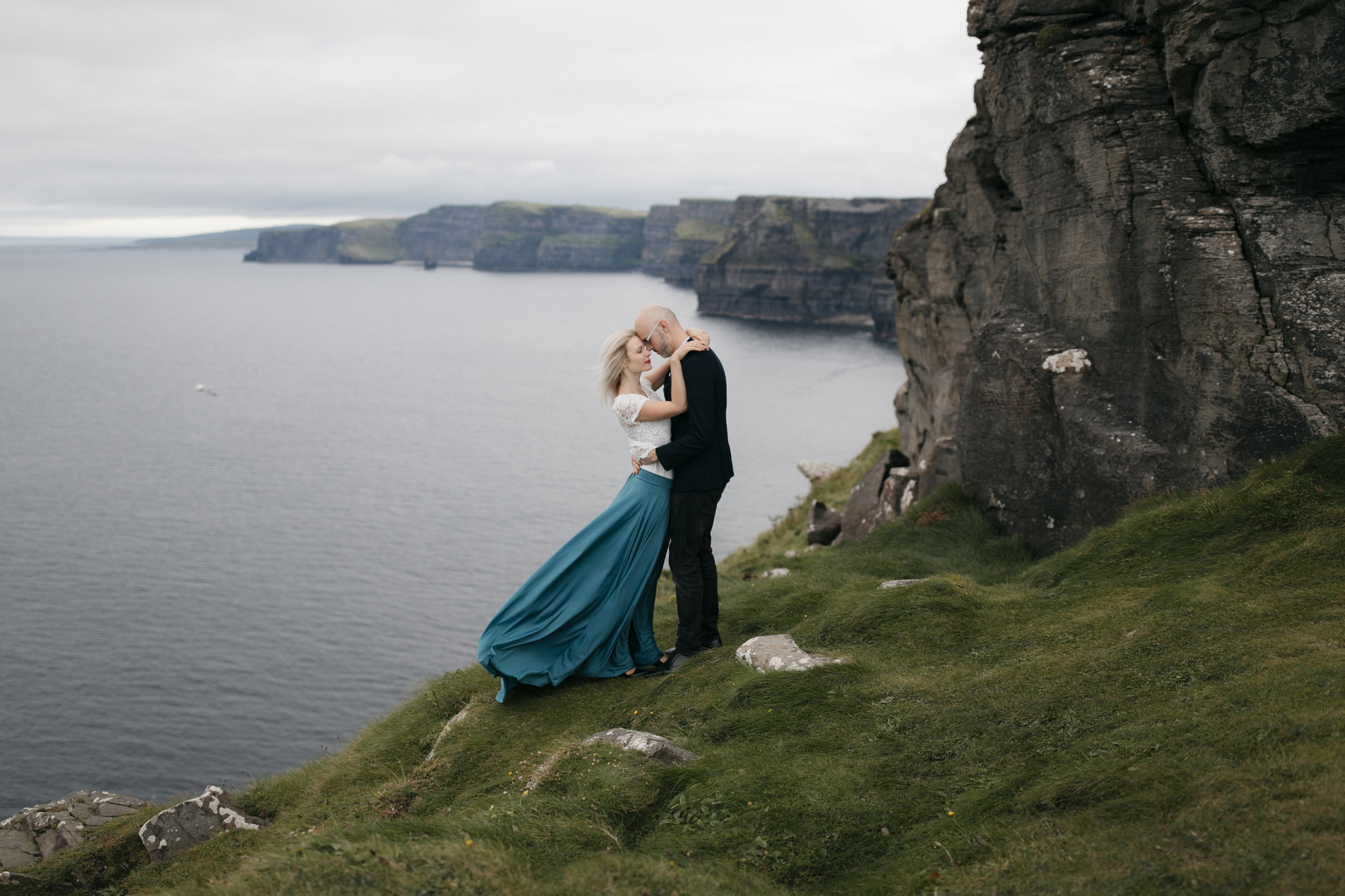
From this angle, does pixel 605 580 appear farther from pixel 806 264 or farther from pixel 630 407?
pixel 806 264

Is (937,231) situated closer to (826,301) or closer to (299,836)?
(299,836)

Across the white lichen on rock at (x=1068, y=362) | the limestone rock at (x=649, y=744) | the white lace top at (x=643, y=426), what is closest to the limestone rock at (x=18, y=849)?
the limestone rock at (x=649, y=744)

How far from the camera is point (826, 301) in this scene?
14912cm

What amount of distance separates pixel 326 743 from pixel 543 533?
19.8 m

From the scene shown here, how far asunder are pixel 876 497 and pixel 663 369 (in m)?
10.9

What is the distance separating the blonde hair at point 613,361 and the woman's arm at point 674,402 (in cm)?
46

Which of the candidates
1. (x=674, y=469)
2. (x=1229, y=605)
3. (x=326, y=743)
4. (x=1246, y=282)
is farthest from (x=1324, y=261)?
(x=326, y=743)

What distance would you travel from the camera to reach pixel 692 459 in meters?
9.50

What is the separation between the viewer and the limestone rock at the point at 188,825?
26.7 feet

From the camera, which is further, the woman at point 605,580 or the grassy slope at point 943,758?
the woman at point 605,580

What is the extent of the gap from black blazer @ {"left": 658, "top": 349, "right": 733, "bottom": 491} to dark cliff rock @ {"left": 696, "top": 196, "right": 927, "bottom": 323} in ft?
459

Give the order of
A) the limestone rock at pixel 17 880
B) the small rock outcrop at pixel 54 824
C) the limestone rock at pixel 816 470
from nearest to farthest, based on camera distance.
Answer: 1. the limestone rock at pixel 17 880
2. the small rock outcrop at pixel 54 824
3. the limestone rock at pixel 816 470

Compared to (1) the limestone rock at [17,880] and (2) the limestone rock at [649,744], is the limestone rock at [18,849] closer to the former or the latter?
(1) the limestone rock at [17,880]

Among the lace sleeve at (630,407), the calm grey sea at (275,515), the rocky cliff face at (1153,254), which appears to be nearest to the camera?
the lace sleeve at (630,407)
